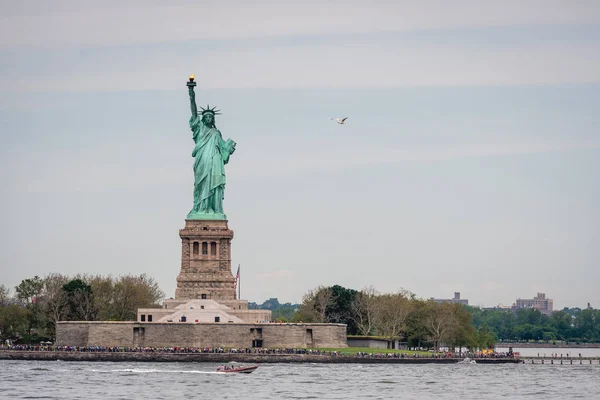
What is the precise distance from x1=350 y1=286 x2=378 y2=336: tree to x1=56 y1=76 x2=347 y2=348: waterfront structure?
41.4ft

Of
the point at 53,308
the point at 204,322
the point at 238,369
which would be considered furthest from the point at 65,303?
the point at 238,369

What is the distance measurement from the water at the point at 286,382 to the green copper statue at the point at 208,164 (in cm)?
1847

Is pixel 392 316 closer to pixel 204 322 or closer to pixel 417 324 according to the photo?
pixel 417 324

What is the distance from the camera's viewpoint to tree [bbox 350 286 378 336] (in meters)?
138

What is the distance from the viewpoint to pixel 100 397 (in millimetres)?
82562

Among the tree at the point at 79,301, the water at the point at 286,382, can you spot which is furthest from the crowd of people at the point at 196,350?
the tree at the point at 79,301

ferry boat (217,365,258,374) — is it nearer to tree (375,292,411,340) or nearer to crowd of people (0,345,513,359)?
crowd of people (0,345,513,359)

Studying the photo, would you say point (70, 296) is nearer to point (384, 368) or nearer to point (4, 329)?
point (4, 329)

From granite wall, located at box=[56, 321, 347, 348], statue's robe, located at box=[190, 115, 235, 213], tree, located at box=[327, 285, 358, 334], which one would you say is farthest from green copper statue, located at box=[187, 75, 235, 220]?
tree, located at box=[327, 285, 358, 334]

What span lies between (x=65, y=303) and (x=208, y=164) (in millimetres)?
18569

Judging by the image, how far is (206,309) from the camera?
122 meters

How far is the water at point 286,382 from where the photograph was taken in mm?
86000

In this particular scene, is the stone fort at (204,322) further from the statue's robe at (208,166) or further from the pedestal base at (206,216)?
the statue's robe at (208,166)

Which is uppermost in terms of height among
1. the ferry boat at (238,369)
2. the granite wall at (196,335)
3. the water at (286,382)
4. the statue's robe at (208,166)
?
the statue's robe at (208,166)
